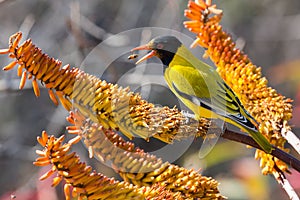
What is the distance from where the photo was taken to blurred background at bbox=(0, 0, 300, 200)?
173 inches

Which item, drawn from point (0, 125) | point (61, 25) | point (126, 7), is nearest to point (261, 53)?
point (126, 7)

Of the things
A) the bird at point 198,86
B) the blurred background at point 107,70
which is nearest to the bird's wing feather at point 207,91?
the bird at point 198,86

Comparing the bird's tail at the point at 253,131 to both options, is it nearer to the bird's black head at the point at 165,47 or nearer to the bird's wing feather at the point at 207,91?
the bird's wing feather at the point at 207,91

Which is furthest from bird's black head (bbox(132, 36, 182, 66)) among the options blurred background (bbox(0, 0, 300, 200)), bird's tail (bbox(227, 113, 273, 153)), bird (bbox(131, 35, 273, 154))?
blurred background (bbox(0, 0, 300, 200))

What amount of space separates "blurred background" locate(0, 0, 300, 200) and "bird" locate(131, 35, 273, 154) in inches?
64.4

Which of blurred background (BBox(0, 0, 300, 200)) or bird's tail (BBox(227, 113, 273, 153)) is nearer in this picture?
bird's tail (BBox(227, 113, 273, 153))

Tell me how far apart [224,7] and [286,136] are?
474cm

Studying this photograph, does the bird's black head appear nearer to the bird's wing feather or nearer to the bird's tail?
the bird's wing feather

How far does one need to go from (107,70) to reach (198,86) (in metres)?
2.74

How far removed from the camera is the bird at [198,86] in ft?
6.75

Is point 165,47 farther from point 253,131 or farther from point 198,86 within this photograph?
point 253,131

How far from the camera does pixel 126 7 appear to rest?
5.78 m

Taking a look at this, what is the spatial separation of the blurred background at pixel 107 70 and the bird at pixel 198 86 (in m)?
1.64

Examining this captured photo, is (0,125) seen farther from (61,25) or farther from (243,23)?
(243,23)
